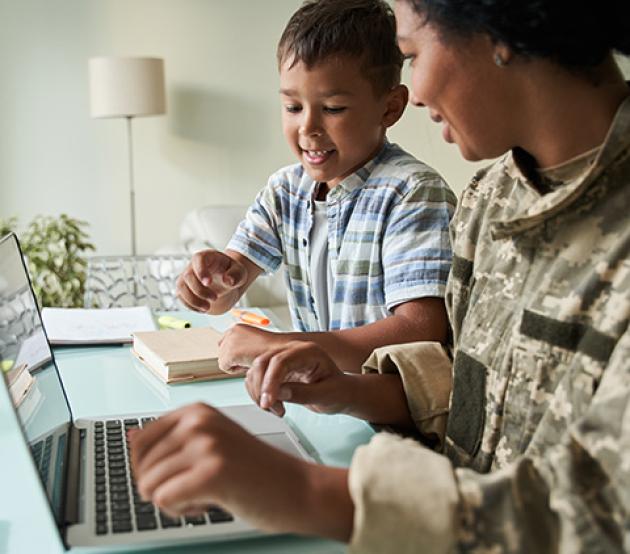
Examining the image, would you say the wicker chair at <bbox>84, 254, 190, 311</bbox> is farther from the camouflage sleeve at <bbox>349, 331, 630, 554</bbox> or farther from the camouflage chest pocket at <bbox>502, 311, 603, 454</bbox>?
the camouflage sleeve at <bbox>349, 331, 630, 554</bbox>

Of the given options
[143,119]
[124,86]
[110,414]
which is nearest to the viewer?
[110,414]

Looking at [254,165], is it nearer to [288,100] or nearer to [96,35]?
[96,35]

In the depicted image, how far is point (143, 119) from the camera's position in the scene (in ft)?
13.6

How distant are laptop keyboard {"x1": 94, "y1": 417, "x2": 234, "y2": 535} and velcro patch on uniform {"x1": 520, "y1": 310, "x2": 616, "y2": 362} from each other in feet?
1.10

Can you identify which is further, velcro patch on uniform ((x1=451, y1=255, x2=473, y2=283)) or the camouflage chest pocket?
velcro patch on uniform ((x1=451, y1=255, x2=473, y2=283))

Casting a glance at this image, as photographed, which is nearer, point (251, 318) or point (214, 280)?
point (214, 280)

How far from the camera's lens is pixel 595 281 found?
0.71m

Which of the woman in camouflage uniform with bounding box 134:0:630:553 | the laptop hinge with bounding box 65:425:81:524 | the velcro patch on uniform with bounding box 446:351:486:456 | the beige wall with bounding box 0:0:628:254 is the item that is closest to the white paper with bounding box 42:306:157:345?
the laptop hinge with bounding box 65:425:81:524

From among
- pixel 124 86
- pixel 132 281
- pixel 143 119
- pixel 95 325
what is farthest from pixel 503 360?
pixel 143 119

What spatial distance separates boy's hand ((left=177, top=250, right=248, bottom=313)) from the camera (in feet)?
4.41

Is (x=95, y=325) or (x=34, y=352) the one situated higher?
(x=34, y=352)

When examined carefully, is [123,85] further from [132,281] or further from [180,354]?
[180,354]

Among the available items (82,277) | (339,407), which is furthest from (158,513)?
(82,277)

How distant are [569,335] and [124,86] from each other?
3.29 meters
